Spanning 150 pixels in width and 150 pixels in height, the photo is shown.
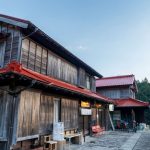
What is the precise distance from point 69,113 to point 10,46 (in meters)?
5.97

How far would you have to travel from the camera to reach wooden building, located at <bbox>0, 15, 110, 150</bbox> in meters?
8.20

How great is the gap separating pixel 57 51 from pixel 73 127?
5.58 meters

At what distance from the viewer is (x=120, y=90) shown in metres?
29.6

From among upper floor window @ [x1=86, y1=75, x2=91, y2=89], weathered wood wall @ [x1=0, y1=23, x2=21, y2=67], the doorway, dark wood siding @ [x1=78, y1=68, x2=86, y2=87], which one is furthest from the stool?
upper floor window @ [x1=86, y1=75, x2=91, y2=89]

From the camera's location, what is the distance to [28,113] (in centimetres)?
879

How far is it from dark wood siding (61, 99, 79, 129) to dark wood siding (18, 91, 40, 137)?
11.0 ft

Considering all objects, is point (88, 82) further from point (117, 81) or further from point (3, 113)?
point (3, 113)

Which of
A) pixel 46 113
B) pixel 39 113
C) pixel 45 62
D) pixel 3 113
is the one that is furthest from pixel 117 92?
pixel 3 113

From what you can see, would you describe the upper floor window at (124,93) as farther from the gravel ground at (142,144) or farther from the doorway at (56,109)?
the doorway at (56,109)

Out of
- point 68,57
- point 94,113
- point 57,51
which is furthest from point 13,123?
point 94,113

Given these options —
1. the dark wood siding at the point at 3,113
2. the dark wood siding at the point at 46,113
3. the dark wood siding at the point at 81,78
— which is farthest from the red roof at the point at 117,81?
the dark wood siding at the point at 3,113

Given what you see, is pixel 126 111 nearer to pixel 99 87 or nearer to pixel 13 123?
pixel 99 87

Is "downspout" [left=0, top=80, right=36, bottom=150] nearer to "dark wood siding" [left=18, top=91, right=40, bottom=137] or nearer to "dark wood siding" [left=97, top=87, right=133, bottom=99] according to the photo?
"dark wood siding" [left=18, top=91, right=40, bottom=137]

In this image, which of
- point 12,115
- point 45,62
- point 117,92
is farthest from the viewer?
point 117,92
